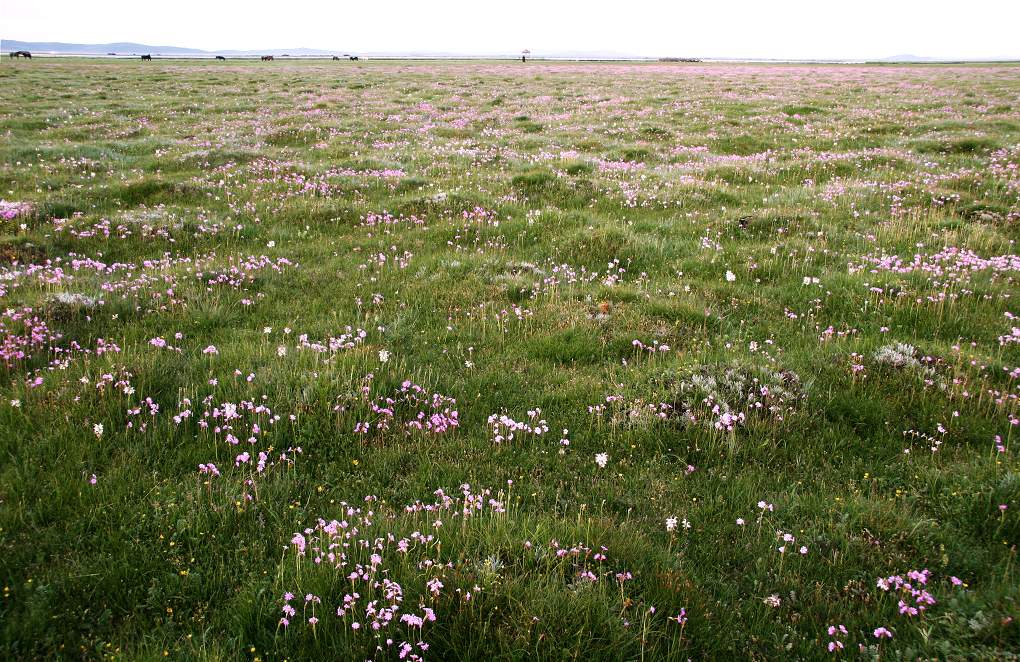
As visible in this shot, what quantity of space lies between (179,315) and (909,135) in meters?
25.8

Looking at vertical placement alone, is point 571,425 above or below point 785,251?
below

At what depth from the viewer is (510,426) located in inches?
209

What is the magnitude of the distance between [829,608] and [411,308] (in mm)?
6099

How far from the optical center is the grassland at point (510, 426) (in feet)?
11.2

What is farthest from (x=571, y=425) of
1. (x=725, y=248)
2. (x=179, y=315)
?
(x=725, y=248)

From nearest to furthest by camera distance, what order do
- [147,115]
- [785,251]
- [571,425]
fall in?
[571,425], [785,251], [147,115]

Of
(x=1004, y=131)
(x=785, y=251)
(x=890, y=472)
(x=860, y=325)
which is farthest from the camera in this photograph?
(x=1004, y=131)

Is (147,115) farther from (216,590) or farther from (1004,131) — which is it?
(1004,131)

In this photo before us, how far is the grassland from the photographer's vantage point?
340 cm

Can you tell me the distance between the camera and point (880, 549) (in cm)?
412

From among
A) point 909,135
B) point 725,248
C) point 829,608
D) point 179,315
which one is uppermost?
point 909,135

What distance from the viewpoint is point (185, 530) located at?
395 centimetres

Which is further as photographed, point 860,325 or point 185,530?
point 860,325

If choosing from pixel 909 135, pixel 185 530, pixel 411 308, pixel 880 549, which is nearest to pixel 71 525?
pixel 185 530
